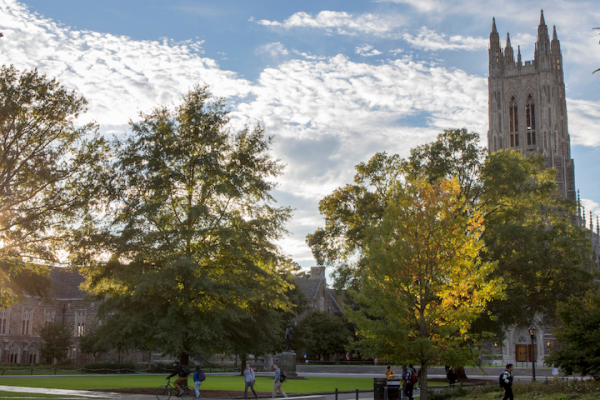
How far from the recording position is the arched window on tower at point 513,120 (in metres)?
95.2

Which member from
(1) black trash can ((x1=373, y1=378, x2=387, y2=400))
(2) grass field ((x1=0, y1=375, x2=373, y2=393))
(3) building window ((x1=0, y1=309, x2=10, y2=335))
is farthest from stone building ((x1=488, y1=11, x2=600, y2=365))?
(1) black trash can ((x1=373, y1=378, x2=387, y2=400))

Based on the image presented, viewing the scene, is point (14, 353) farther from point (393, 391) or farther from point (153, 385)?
point (393, 391)

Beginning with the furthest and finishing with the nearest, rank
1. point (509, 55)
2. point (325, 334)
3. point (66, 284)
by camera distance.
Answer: point (509, 55) → point (66, 284) → point (325, 334)

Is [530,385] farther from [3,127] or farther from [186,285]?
[3,127]

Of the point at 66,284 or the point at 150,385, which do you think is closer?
the point at 150,385

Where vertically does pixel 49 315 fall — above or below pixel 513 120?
below

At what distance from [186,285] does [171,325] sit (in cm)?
206

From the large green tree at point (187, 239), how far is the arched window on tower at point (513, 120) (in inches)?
3036

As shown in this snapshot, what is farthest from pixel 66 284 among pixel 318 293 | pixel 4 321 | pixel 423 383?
pixel 423 383

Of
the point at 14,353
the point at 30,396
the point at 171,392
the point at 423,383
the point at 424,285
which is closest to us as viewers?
the point at 424,285

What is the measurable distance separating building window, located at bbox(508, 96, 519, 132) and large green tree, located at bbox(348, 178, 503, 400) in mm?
82135

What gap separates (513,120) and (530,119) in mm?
2717

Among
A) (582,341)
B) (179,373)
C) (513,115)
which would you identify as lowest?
(179,373)

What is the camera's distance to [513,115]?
96312mm
